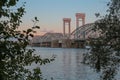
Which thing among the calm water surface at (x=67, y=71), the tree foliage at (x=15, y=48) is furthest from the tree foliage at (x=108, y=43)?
the tree foliage at (x=15, y=48)

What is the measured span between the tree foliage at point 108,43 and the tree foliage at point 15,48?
792 cm

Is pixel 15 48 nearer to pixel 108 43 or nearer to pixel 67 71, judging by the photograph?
pixel 108 43

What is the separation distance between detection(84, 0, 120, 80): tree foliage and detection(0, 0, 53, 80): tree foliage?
26.0 feet

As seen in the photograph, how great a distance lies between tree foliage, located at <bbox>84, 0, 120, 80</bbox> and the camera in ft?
45.1

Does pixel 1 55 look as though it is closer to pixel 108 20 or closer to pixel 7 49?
pixel 7 49

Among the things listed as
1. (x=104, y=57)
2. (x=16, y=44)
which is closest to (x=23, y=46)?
A: (x=16, y=44)

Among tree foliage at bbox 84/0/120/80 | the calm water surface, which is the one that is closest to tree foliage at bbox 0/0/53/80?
tree foliage at bbox 84/0/120/80

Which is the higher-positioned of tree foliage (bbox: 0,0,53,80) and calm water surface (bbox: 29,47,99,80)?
tree foliage (bbox: 0,0,53,80)

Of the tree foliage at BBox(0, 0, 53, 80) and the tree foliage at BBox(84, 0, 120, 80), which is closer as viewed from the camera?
the tree foliage at BBox(0, 0, 53, 80)

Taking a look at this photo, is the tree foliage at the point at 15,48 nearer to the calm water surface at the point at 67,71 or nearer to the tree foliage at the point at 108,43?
the tree foliage at the point at 108,43

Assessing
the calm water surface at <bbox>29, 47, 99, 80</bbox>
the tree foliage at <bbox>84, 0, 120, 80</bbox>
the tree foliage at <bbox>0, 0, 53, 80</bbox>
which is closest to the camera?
the tree foliage at <bbox>0, 0, 53, 80</bbox>

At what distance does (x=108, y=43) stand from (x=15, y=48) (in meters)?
8.77

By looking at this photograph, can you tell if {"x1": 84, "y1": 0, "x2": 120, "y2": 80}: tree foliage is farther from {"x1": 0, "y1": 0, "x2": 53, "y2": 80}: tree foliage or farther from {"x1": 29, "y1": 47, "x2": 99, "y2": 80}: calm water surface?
{"x1": 0, "y1": 0, "x2": 53, "y2": 80}: tree foliage

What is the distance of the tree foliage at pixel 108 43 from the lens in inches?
541
